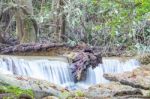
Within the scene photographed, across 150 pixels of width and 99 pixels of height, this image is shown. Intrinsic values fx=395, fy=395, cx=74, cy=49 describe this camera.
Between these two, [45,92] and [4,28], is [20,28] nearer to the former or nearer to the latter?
[4,28]

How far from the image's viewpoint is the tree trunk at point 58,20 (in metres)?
17.4

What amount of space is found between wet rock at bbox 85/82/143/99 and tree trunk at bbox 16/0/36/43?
7716 mm

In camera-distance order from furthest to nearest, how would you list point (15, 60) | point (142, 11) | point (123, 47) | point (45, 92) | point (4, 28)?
1. point (4, 28)
2. point (123, 47)
3. point (15, 60)
4. point (142, 11)
5. point (45, 92)

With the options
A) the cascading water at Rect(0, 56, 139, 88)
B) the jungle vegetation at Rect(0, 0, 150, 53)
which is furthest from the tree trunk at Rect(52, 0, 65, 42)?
the cascading water at Rect(0, 56, 139, 88)

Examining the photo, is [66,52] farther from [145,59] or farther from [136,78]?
[136,78]

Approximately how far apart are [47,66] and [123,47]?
489 centimetres

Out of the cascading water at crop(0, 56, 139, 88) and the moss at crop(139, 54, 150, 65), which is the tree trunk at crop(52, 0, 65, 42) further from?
the cascading water at crop(0, 56, 139, 88)

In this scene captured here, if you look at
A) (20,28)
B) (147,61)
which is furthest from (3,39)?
(147,61)

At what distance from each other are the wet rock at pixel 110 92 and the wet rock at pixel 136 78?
334 mm

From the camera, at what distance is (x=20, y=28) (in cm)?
1675

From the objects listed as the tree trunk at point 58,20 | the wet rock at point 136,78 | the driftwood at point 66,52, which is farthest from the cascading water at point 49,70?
the tree trunk at point 58,20

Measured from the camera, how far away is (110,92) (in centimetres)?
848

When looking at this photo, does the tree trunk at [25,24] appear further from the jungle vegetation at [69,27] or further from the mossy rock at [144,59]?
the mossy rock at [144,59]

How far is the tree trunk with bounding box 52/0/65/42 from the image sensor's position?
1741cm
